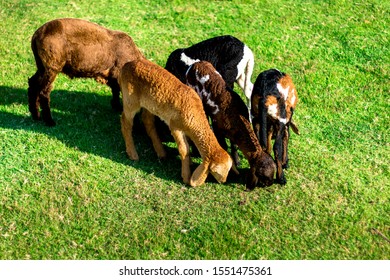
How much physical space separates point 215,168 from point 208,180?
0.45 metres

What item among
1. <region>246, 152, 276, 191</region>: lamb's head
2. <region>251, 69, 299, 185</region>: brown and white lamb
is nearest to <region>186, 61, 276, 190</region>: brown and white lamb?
<region>246, 152, 276, 191</region>: lamb's head

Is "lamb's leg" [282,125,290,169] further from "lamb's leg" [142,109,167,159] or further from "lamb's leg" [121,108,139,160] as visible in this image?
"lamb's leg" [121,108,139,160]

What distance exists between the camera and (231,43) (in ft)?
29.1

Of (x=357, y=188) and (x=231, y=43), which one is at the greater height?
(x=231, y=43)

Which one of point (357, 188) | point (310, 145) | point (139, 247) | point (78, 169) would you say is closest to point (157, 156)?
point (78, 169)

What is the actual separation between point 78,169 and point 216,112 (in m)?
2.09

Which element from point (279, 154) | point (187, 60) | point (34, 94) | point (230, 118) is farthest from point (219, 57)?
point (34, 94)

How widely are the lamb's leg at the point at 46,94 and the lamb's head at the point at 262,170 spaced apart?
10.9ft

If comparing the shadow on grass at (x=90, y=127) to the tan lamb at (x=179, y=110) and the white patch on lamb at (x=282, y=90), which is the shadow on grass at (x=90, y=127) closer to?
the tan lamb at (x=179, y=110)

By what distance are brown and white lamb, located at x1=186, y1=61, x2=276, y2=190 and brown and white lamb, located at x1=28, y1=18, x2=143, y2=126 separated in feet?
4.51

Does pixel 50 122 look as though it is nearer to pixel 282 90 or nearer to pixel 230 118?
pixel 230 118

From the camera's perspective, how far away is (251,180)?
24.9 feet

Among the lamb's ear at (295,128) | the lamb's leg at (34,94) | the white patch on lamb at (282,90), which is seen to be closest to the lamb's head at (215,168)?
the white patch on lamb at (282,90)
